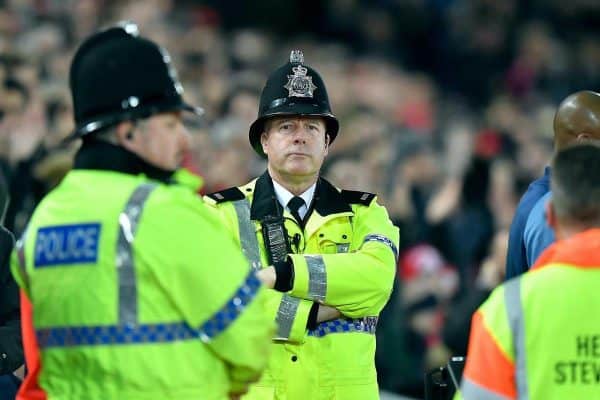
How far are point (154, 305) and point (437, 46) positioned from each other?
13.5m

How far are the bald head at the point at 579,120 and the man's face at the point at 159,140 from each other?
6.48ft

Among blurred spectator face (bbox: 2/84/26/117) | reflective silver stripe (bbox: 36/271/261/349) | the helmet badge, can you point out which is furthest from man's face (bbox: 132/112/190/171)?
blurred spectator face (bbox: 2/84/26/117)

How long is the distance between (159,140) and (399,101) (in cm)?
1123

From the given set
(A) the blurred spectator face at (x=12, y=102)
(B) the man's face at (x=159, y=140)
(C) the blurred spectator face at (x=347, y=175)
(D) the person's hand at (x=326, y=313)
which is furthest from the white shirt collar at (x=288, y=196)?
(A) the blurred spectator face at (x=12, y=102)

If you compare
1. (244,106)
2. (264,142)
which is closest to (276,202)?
(264,142)

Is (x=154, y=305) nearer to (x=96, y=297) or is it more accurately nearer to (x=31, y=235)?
(x=96, y=297)

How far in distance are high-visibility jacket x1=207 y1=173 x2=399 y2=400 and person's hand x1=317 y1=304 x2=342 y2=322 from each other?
0.10ft

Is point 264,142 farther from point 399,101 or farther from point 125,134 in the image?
point 399,101

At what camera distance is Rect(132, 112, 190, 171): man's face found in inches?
161

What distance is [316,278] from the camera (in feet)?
17.0

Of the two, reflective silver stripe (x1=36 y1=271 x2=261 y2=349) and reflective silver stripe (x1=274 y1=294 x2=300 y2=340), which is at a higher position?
reflective silver stripe (x1=274 y1=294 x2=300 y2=340)

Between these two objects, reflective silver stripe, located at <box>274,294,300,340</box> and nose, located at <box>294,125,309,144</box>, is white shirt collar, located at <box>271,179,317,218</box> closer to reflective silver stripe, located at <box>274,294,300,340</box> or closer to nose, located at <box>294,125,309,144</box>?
nose, located at <box>294,125,309,144</box>

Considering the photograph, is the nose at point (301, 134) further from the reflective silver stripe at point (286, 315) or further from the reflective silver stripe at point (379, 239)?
the reflective silver stripe at point (286, 315)

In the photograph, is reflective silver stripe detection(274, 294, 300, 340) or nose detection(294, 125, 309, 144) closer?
reflective silver stripe detection(274, 294, 300, 340)
